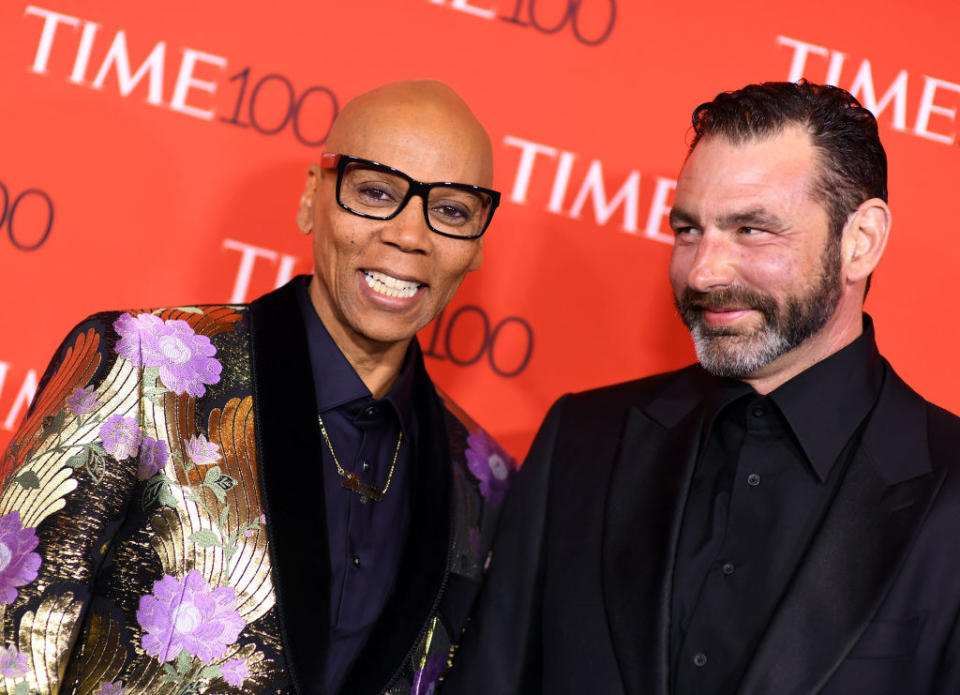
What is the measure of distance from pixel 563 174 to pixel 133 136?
1063 millimetres

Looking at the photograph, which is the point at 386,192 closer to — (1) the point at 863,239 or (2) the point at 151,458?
(2) the point at 151,458

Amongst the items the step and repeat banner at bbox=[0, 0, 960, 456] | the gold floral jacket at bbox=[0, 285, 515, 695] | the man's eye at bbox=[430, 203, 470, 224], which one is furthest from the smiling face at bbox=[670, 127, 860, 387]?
the step and repeat banner at bbox=[0, 0, 960, 456]

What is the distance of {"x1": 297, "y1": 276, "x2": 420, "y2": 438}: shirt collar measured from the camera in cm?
234

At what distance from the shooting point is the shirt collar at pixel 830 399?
210cm

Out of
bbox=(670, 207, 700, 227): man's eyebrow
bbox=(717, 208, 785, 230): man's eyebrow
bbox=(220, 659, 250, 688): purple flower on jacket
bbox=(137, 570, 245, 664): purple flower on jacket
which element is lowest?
bbox=(220, 659, 250, 688): purple flower on jacket

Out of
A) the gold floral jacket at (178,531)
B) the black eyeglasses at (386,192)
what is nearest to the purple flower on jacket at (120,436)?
the gold floral jacket at (178,531)

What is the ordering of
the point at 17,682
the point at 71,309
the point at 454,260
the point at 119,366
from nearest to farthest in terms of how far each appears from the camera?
the point at 17,682
the point at 119,366
the point at 454,260
the point at 71,309

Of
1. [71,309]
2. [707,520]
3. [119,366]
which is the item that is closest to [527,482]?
[707,520]

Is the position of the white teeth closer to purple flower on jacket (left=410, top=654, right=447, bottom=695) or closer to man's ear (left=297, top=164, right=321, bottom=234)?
man's ear (left=297, top=164, right=321, bottom=234)

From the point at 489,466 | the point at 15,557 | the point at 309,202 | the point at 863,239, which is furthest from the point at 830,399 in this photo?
the point at 15,557

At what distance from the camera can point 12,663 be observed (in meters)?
1.94

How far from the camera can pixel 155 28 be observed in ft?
9.66

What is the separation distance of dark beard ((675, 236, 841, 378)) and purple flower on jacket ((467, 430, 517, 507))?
64 centimetres

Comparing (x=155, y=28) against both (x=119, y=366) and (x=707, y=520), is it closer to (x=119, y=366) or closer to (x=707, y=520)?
(x=119, y=366)
